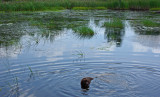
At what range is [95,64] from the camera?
7.96 meters

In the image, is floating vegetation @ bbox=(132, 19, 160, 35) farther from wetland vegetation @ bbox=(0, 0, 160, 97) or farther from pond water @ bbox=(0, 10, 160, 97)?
pond water @ bbox=(0, 10, 160, 97)

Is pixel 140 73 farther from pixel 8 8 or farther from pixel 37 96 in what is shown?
pixel 8 8

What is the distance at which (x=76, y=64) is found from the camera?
7898 millimetres

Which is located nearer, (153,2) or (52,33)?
(52,33)

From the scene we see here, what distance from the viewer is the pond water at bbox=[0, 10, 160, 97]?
571 cm

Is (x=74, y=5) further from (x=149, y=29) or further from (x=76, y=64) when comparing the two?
(x=76, y=64)

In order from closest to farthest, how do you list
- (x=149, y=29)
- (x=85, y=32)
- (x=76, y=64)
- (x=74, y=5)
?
(x=76, y=64) < (x=85, y=32) < (x=149, y=29) < (x=74, y=5)

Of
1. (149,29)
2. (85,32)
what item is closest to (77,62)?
(85,32)

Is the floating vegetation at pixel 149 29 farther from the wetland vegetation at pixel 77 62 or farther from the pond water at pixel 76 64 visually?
the pond water at pixel 76 64

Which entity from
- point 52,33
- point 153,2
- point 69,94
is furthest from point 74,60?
point 153,2

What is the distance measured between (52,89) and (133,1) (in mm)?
27397

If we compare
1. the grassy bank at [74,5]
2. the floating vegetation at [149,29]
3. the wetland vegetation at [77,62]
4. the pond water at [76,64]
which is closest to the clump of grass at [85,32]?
the wetland vegetation at [77,62]

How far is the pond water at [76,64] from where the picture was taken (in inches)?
225

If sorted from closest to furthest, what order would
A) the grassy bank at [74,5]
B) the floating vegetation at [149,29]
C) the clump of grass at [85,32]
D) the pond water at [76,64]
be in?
1. the pond water at [76,64]
2. the clump of grass at [85,32]
3. the floating vegetation at [149,29]
4. the grassy bank at [74,5]
